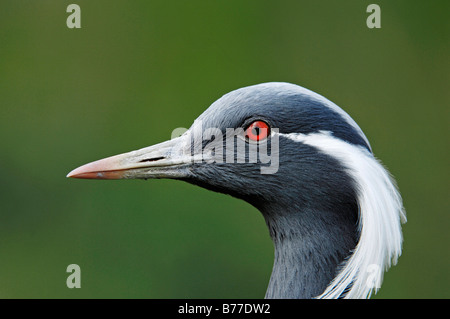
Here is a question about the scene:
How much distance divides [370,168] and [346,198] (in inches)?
7.4

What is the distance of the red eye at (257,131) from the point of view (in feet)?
10.1

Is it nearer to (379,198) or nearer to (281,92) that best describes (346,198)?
(379,198)

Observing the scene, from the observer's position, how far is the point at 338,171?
305cm

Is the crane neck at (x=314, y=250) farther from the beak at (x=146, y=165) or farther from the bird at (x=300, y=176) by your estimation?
the beak at (x=146, y=165)

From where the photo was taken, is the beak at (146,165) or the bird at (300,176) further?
the beak at (146,165)

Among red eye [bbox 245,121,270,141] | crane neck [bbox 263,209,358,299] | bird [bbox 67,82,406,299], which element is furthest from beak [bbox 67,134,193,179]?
crane neck [bbox 263,209,358,299]

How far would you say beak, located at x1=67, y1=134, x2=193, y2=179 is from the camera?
10.3ft

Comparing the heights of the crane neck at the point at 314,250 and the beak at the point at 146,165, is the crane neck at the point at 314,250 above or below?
below

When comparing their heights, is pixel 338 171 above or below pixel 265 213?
above

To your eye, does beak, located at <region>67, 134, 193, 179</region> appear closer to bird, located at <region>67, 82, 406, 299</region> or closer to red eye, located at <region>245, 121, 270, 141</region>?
bird, located at <region>67, 82, 406, 299</region>

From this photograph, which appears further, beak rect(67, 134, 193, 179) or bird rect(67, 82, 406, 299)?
beak rect(67, 134, 193, 179)

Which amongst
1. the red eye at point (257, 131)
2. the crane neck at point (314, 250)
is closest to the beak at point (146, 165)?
the red eye at point (257, 131)
